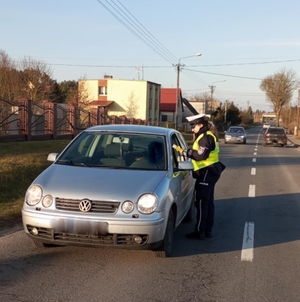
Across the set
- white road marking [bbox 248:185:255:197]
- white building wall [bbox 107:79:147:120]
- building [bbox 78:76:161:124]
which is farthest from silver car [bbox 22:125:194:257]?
white building wall [bbox 107:79:147:120]

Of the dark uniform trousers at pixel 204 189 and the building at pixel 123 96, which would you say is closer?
the dark uniform trousers at pixel 204 189

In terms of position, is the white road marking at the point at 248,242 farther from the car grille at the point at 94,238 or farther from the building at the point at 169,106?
the building at the point at 169,106

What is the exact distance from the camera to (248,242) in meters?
6.74

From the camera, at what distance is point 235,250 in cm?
630

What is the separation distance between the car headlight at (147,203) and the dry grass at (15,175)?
9.41 feet

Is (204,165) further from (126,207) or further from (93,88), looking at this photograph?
(93,88)

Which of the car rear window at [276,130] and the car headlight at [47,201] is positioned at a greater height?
the car headlight at [47,201]

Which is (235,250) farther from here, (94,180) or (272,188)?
(272,188)

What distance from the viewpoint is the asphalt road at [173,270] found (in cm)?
455

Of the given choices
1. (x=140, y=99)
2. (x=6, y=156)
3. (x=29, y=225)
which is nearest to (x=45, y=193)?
(x=29, y=225)

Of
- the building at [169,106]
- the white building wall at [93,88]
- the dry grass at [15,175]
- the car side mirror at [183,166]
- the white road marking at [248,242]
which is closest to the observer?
the white road marking at [248,242]

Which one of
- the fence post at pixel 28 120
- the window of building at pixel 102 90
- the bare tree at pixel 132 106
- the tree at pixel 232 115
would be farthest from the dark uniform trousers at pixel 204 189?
the tree at pixel 232 115

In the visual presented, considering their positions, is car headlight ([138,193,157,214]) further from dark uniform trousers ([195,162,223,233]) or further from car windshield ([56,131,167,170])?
dark uniform trousers ([195,162,223,233])

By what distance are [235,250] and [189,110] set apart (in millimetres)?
89574
